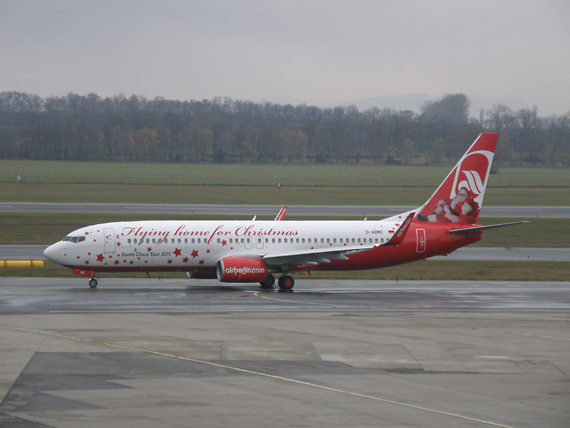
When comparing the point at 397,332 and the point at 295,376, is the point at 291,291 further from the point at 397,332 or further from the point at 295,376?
the point at 295,376

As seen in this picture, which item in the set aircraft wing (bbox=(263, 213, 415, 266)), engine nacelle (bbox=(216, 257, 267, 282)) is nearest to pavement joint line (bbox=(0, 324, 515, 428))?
engine nacelle (bbox=(216, 257, 267, 282))

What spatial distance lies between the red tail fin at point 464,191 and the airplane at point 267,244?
5 cm

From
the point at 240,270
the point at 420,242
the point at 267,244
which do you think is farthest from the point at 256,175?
the point at 240,270

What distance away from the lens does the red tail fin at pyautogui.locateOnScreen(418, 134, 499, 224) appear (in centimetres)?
3981

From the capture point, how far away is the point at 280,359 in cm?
2109

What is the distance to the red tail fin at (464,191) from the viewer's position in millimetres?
39812

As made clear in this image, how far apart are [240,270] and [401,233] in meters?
8.31

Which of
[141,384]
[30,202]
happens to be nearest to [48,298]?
[141,384]

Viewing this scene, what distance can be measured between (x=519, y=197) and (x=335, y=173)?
2759 inches

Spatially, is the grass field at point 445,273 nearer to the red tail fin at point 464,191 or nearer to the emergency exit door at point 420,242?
the emergency exit door at point 420,242

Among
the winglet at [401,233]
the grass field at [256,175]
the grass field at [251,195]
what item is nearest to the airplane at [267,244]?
the winglet at [401,233]

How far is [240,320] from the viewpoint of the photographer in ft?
90.1

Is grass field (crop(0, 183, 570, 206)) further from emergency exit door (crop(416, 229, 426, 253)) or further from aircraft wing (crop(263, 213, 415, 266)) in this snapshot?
aircraft wing (crop(263, 213, 415, 266))

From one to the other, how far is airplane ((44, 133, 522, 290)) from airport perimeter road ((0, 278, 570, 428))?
7.13ft
